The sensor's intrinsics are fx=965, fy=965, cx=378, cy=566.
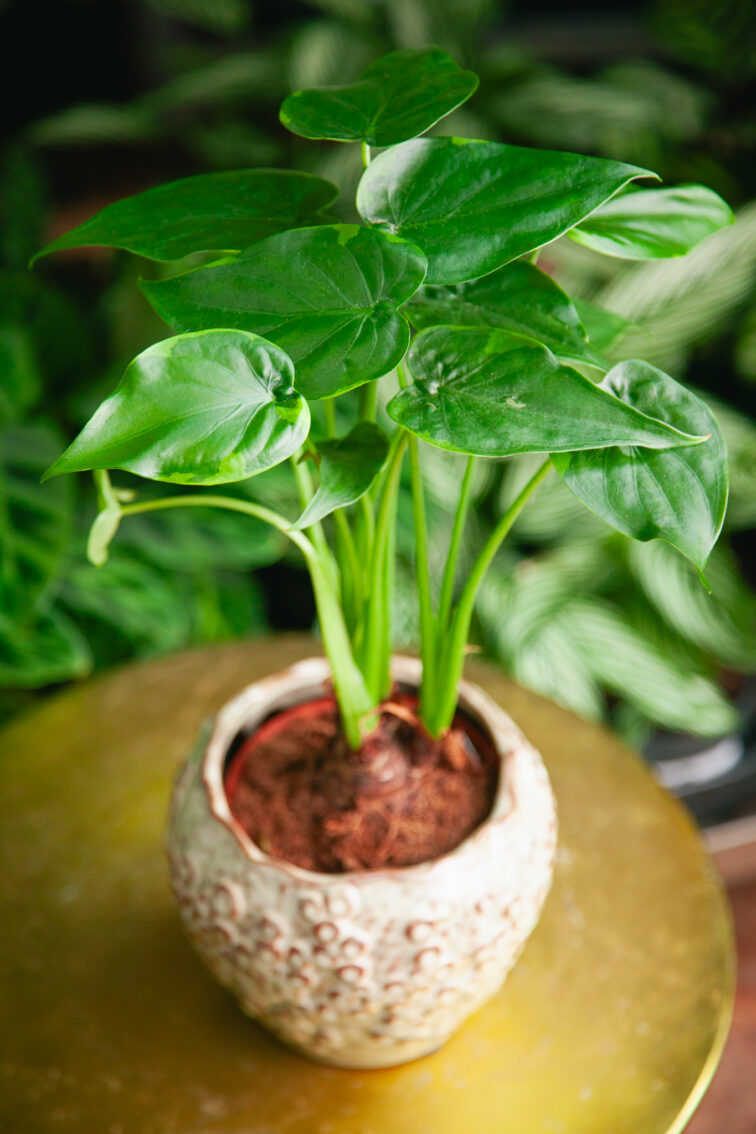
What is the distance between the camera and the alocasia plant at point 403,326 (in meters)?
0.40

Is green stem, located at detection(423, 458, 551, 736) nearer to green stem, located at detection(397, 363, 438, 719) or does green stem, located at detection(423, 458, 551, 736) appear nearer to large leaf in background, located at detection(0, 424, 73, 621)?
green stem, located at detection(397, 363, 438, 719)

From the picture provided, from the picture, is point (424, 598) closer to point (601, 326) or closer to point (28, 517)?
point (601, 326)

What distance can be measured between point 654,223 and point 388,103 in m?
0.16

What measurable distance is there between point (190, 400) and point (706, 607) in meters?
1.23

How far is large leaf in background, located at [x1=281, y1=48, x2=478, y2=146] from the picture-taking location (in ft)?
1.51

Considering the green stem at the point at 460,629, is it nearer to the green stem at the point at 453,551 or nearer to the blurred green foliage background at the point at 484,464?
the green stem at the point at 453,551

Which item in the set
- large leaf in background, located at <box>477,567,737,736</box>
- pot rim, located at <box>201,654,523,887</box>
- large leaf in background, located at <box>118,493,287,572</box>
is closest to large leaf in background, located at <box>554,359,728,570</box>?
pot rim, located at <box>201,654,523,887</box>

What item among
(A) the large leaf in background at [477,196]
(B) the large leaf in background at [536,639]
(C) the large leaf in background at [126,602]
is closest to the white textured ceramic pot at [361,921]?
(A) the large leaf in background at [477,196]

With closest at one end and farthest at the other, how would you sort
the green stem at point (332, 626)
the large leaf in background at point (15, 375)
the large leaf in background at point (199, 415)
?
the large leaf in background at point (199, 415) < the green stem at point (332, 626) < the large leaf in background at point (15, 375)

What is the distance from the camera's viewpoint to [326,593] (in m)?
0.54

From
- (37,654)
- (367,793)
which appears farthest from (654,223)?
(37,654)

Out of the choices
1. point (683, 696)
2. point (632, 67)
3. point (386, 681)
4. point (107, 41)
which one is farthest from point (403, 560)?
point (107, 41)

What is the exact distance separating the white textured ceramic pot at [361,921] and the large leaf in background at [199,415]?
267 mm

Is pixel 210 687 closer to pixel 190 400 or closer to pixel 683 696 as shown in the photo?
pixel 190 400
